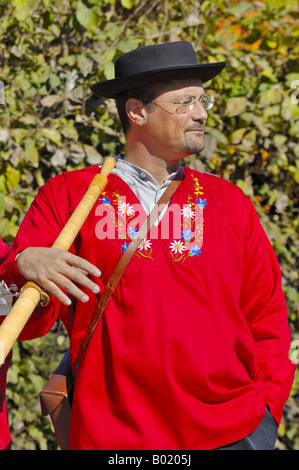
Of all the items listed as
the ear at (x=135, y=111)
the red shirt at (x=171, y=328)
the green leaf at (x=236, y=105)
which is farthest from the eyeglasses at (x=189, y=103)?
the green leaf at (x=236, y=105)

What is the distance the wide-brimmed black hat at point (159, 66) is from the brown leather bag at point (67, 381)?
44cm

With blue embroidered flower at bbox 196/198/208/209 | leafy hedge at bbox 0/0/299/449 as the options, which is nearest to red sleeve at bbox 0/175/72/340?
blue embroidered flower at bbox 196/198/208/209

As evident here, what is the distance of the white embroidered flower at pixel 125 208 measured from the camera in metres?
2.45

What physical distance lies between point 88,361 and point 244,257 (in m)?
0.69

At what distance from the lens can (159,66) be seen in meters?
2.47

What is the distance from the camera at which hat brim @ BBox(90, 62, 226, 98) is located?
2.43 m

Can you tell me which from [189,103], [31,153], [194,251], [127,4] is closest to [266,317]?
[194,251]

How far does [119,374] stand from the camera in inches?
87.8

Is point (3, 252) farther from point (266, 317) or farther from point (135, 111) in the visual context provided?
point (266, 317)

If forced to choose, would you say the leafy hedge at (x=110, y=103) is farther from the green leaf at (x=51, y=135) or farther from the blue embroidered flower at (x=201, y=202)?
the blue embroidered flower at (x=201, y=202)

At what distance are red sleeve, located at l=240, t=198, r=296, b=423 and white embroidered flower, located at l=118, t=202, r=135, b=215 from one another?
45 centimetres

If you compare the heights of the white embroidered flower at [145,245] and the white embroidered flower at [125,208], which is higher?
the white embroidered flower at [125,208]

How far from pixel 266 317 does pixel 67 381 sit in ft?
2.49
